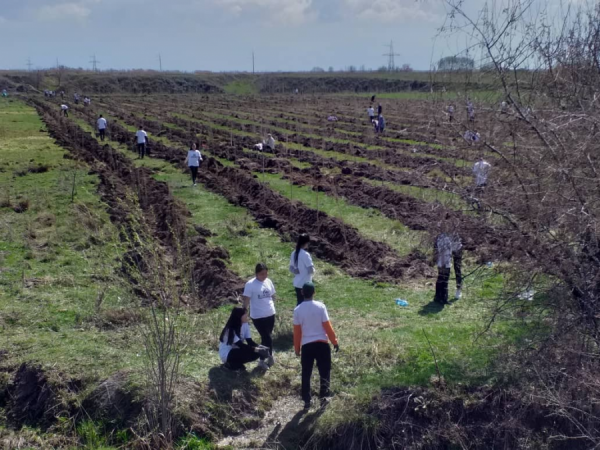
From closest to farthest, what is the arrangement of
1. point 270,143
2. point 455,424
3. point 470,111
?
point 470,111, point 455,424, point 270,143

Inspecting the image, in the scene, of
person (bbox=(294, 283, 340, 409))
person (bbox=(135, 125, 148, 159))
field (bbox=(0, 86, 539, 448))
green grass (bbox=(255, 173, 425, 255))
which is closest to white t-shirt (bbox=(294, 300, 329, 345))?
person (bbox=(294, 283, 340, 409))

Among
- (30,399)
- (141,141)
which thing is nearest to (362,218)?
(30,399)

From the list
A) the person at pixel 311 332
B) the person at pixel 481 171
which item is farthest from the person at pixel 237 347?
the person at pixel 481 171

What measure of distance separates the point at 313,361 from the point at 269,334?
4.09 feet

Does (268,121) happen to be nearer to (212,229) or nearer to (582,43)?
(212,229)

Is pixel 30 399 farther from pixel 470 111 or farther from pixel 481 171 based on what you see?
pixel 470 111

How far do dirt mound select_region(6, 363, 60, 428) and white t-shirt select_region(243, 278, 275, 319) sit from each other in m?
2.72

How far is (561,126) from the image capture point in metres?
6.35

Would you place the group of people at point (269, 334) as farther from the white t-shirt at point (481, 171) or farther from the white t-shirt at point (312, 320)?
the white t-shirt at point (481, 171)

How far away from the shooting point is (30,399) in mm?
8352

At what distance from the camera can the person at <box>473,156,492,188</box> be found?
7.75m

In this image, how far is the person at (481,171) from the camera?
775 cm

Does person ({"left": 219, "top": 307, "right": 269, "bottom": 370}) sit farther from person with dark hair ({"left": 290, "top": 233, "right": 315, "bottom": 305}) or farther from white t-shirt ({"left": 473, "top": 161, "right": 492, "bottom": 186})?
white t-shirt ({"left": 473, "top": 161, "right": 492, "bottom": 186})

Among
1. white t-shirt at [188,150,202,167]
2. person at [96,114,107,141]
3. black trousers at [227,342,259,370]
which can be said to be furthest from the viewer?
person at [96,114,107,141]
